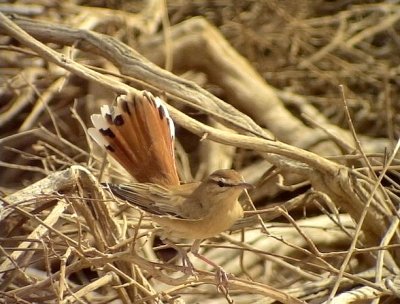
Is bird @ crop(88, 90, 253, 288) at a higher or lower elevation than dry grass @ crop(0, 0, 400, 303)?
higher

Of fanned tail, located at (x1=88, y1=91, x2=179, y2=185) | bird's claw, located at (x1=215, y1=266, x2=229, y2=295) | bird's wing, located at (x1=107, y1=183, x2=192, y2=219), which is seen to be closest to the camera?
bird's claw, located at (x1=215, y1=266, x2=229, y2=295)

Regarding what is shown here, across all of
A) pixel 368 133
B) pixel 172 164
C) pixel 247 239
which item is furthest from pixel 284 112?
pixel 172 164

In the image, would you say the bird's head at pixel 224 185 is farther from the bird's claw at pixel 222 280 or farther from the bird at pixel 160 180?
the bird's claw at pixel 222 280

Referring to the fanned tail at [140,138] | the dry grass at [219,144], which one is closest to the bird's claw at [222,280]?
the dry grass at [219,144]

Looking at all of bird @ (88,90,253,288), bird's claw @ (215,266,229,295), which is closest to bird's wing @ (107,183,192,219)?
bird @ (88,90,253,288)

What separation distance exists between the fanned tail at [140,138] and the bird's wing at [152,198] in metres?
0.08

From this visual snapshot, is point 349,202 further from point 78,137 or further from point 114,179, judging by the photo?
point 78,137

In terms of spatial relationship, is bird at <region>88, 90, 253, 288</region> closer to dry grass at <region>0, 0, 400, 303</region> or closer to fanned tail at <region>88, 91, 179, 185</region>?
fanned tail at <region>88, 91, 179, 185</region>

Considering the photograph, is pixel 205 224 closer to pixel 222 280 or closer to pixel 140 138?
pixel 222 280

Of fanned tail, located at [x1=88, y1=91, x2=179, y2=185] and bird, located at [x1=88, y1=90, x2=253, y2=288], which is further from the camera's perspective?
fanned tail, located at [x1=88, y1=91, x2=179, y2=185]

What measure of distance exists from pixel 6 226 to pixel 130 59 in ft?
3.15

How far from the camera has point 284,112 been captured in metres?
4.84

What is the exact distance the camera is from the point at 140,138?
9.88 feet

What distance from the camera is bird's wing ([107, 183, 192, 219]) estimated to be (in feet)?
9.26
